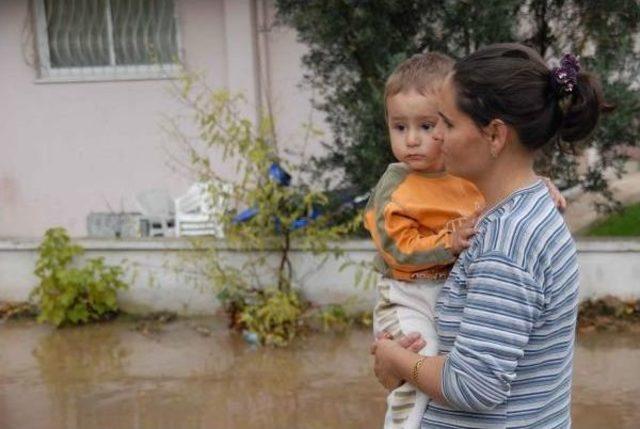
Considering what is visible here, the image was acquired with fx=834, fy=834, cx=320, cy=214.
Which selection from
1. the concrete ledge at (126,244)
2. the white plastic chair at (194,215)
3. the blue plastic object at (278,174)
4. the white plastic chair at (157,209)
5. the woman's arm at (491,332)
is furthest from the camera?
the white plastic chair at (157,209)

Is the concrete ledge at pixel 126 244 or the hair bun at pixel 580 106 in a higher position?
the hair bun at pixel 580 106

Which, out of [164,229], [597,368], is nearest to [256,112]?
[164,229]

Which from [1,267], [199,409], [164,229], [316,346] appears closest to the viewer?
[199,409]

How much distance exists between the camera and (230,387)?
4766 millimetres

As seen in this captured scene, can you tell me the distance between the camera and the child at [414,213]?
6.24ft

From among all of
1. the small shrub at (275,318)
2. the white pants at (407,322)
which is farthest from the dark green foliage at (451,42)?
the white pants at (407,322)

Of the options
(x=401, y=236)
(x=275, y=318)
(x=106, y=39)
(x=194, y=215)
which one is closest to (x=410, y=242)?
(x=401, y=236)

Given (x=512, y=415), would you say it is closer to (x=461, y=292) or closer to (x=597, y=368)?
(x=461, y=292)

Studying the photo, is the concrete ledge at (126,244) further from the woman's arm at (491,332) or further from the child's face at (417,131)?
the woman's arm at (491,332)

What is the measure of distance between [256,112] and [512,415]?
6.01 m

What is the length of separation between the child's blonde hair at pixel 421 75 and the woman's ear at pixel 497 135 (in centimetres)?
45

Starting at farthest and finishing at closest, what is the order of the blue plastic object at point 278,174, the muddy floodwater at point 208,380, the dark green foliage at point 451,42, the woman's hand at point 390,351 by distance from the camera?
the blue plastic object at point 278,174 < the dark green foliage at point 451,42 < the muddy floodwater at point 208,380 < the woman's hand at point 390,351

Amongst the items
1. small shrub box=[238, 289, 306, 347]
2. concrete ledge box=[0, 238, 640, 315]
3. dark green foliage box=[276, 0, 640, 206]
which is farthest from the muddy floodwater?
dark green foliage box=[276, 0, 640, 206]

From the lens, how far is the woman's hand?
1812mm
